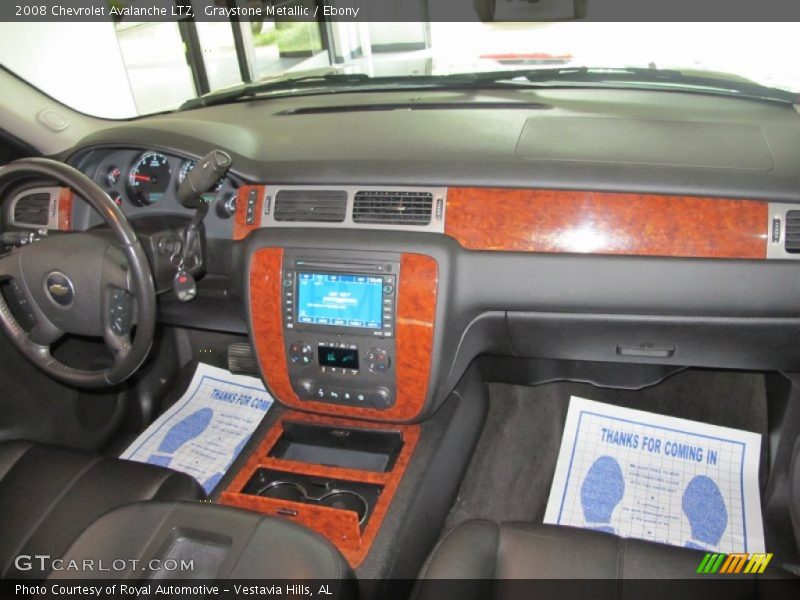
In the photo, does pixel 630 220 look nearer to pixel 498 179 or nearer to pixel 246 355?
pixel 498 179

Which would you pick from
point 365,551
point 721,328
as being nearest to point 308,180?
point 365,551

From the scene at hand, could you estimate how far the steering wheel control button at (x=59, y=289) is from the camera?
149 cm

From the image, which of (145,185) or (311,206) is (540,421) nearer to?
(311,206)

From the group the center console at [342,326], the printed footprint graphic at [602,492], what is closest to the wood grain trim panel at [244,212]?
the center console at [342,326]

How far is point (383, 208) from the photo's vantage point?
1.60m

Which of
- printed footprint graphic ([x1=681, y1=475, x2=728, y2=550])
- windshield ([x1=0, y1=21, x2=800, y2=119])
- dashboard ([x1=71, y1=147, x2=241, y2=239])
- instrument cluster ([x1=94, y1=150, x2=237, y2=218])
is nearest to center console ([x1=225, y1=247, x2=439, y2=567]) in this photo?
dashboard ([x1=71, y1=147, x2=241, y2=239])

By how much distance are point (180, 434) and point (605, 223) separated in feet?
5.04

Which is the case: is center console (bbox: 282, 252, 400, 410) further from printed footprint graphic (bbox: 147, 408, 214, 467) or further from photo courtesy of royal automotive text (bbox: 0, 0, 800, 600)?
printed footprint graphic (bbox: 147, 408, 214, 467)

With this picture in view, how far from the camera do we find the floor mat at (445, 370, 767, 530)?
2.04 meters

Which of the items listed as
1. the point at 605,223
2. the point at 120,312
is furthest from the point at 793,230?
the point at 120,312

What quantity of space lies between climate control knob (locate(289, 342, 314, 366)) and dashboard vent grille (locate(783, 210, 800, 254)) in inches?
43.3

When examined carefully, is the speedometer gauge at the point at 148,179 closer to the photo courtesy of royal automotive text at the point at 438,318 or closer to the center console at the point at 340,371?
the photo courtesy of royal automotive text at the point at 438,318

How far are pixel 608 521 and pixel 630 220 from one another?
33.8 inches

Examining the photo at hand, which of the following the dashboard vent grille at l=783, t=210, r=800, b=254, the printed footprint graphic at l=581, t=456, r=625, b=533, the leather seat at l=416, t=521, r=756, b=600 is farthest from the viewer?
the printed footprint graphic at l=581, t=456, r=625, b=533
